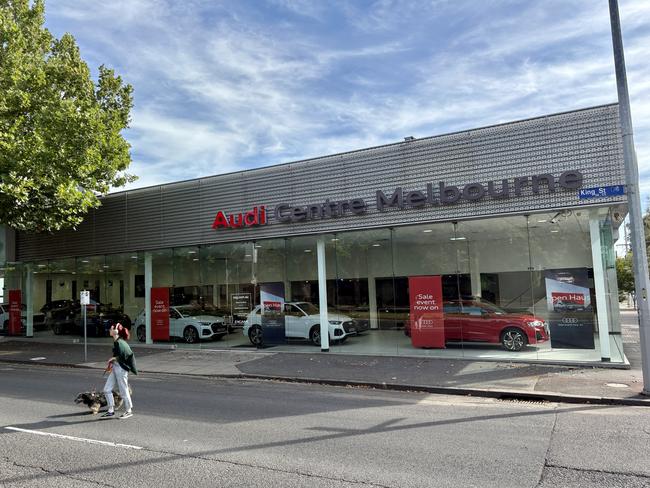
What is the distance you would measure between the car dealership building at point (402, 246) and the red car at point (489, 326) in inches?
1.4

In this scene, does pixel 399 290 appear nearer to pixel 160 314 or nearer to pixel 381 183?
pixel 381 183

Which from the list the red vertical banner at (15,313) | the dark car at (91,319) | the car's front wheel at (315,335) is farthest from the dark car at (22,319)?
the car's front wheel at (315,335)

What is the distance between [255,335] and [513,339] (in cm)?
909

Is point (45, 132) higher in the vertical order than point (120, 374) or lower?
higher

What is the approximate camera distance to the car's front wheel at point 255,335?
18.3 metres

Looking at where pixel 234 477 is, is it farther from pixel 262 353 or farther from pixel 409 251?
pixel 409 251

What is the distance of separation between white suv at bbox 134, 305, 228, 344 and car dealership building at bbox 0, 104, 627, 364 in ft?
0.38

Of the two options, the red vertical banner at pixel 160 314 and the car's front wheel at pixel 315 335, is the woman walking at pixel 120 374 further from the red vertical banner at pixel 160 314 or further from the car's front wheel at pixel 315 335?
the red vertical banner at pixel 160 314

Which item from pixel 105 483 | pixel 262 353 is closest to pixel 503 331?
pixel 262 353

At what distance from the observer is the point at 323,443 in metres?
6.56

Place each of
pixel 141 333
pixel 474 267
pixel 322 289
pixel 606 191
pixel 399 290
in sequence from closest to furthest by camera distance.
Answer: pixel 606 191, pixel 399 290, pixel 322 289, pixel 474 267, pixel 141 333

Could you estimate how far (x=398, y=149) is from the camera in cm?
1503

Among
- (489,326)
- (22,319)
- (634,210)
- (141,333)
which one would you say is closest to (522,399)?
(634,210)

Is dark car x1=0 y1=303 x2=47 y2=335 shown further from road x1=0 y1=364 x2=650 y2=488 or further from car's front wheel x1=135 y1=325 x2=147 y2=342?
road x1=0 y1=364 x2=650 y2=488
